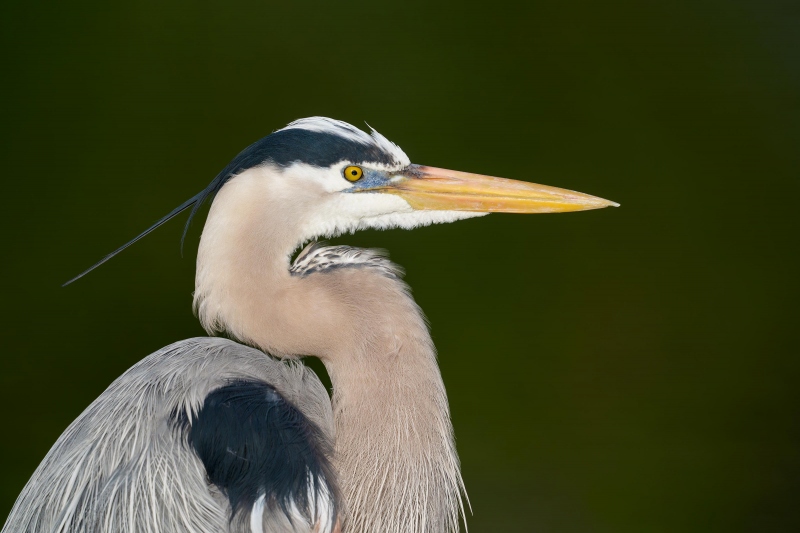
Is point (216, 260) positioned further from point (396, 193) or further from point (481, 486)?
point (481, 486)

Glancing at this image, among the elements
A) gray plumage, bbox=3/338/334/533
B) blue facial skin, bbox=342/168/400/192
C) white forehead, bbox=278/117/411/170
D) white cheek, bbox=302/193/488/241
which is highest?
white forehead, bbox=278/117/411/170

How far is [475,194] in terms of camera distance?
1.55 meters

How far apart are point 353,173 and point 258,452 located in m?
0.49

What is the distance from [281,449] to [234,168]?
47 cm

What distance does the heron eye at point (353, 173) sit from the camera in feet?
4.75

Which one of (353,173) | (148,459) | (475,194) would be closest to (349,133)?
(353,173)

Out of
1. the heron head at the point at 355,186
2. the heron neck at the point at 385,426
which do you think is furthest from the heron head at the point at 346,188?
the heron neck at the point at 385,426

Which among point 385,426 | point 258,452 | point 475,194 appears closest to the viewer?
point 258,452

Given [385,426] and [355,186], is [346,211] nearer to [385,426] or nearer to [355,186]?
[355,186]

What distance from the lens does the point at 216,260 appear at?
139 cm

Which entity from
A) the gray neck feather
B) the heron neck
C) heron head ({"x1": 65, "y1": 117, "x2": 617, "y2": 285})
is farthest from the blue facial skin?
the heron neck

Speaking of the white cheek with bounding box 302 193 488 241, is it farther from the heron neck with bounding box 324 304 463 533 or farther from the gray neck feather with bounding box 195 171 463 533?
the heron neck with bounding box 324 304 463 533

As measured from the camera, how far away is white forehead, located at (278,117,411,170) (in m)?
1.44

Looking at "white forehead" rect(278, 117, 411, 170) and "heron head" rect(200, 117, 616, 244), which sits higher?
"white forehead" rect(278, 117, 411, 170)
